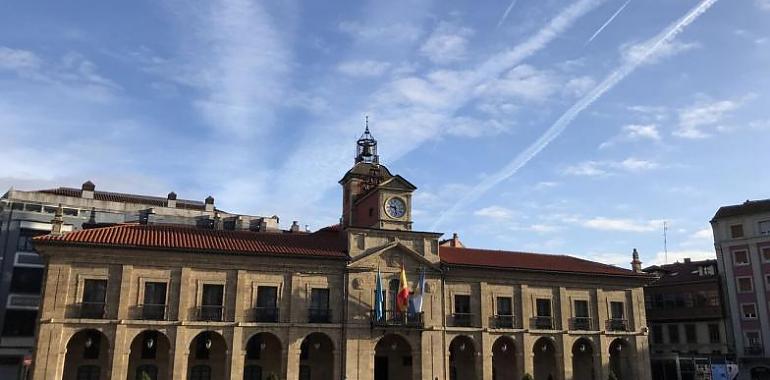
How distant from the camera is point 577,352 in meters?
46.9

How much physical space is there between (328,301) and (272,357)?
4642 millimetres

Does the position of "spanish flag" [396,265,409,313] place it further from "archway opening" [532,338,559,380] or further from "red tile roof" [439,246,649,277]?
"archway opening" [532,338,559,380]

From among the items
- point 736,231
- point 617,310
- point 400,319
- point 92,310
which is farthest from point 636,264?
point 92,310

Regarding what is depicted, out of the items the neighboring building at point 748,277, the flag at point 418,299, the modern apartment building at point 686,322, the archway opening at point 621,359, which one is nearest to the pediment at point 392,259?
the flag at point 418,299

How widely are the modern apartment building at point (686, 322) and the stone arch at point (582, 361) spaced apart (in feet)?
33.2

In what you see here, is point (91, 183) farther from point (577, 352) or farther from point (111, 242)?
point (577, 352)

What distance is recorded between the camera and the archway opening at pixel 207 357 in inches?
1482

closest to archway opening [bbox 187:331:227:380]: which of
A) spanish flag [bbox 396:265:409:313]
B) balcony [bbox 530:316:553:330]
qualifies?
spanish flag [bbox 396:265:409:313]

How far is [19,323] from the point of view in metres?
47.2

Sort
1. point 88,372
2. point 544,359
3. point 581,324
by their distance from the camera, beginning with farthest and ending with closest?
point 544,359
point 581,324
point 88,372

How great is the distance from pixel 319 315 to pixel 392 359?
249 inches

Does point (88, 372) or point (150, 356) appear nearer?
point (88, 372)

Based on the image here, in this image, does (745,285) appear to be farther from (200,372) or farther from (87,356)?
(87,356)

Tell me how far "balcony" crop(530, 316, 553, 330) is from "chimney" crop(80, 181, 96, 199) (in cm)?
3911
